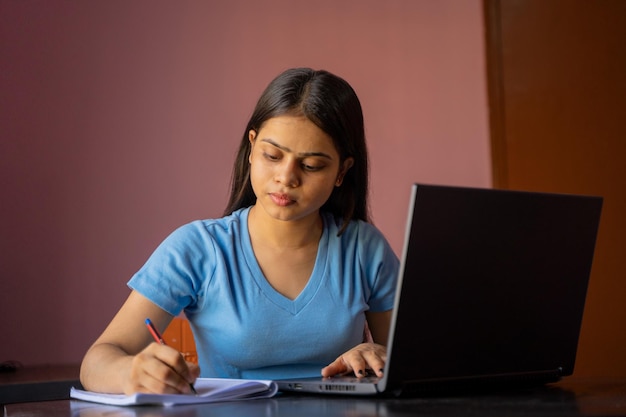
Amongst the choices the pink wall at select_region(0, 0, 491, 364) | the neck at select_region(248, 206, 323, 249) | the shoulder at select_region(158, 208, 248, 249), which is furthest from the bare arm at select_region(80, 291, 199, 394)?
the pink wall at select_region(0, 0, 491, 364)

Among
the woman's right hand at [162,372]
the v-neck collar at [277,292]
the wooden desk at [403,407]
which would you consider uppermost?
the v-neck collar at [277,292]

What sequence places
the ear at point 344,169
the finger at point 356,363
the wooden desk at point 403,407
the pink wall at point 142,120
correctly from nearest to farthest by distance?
the wooden desk at point 403,407, the finger at point 356,363, the ear at point 344,169, the pink wall at point 142,120

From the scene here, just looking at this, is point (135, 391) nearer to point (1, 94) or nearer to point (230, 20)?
point (1, 94)

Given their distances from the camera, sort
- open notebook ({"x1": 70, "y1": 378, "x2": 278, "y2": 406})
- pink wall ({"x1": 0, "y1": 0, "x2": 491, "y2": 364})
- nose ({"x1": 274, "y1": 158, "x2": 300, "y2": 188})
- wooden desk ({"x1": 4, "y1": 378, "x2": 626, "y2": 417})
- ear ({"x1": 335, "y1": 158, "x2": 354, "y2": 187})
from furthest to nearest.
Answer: pink wall ({"x1": 0, "y1": 0, "x2": 491, "y2": 364})
ear ({"x1": 335, "y1": 158, "x2": 354, "y2": 187})
nose ({"x1": 274, "y1": 158, "x2": 300, "y2": 188})
open notebook ({"x1": 70, "y1": 378, "x2": 278, "y2": 406})
wooden desk ({"x1": 4, "y1": 378, "x2": 626, "y2": 417})

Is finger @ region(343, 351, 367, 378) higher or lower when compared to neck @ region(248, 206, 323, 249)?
lower

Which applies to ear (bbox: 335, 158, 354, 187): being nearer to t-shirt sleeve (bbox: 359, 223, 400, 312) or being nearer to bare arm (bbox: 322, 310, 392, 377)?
t-shirt sleeve (bbox: 359, 223, 400, 312)

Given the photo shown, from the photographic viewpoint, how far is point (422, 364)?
1.09 m

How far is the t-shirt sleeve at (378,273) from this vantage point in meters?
1.68

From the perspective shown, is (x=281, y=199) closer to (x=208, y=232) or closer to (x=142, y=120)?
(x=208, y=232)

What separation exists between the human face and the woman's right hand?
40cm

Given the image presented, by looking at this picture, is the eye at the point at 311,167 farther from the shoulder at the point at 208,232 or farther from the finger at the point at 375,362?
the finger at the point at 375,362

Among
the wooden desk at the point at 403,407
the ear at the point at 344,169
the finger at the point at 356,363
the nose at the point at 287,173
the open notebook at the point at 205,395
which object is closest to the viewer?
the wooden desk at the point at 403,407

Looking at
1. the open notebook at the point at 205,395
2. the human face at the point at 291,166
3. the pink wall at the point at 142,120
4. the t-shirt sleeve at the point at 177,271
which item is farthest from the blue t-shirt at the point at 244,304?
the pink wall at the point at 142,120

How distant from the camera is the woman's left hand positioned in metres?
1.33
